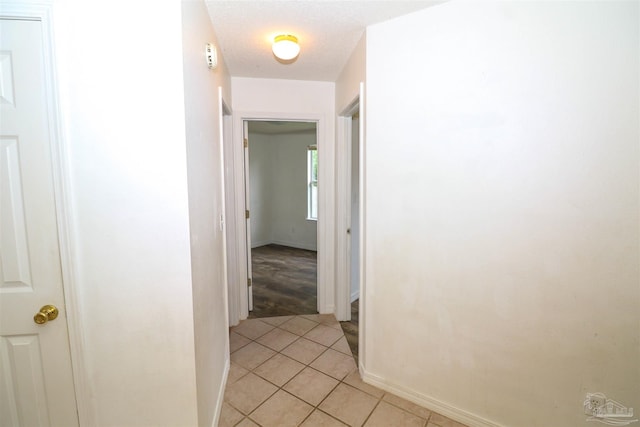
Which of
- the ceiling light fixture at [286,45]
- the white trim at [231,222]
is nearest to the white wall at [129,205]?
the ceiling light fixture at [286,45]

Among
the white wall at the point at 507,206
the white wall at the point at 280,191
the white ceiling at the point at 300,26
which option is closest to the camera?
the white wall at the point at 507,206

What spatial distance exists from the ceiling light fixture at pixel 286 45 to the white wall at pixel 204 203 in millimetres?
411

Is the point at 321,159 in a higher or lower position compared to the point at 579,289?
higher

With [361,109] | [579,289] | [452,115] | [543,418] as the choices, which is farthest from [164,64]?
[543,418]

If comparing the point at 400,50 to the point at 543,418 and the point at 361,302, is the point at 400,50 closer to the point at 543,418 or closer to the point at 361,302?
the point at 361,302

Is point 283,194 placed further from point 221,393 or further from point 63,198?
point 63,198

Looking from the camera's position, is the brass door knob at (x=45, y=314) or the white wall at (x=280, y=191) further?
the white wall at (x=280, y=191)

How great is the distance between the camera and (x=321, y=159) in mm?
2943

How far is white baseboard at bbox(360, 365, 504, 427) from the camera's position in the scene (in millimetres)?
1702

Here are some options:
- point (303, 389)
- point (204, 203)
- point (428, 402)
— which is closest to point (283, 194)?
point (303, 389)

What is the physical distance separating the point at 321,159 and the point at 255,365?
190 cm

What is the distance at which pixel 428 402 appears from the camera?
1844mm

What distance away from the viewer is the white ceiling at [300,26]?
167 cm

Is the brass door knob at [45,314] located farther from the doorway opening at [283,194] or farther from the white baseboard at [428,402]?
the doorway opening at [283,194]
